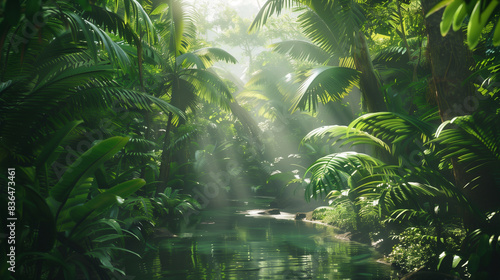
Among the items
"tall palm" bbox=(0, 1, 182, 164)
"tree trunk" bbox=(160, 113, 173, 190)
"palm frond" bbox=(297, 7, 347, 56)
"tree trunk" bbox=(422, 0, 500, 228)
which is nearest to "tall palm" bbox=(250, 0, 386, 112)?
"palm frond" bbox=(297, 7, 347, 56)

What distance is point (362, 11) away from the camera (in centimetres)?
726

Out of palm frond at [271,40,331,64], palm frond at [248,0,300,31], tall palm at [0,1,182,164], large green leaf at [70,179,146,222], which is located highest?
palm frond at [271,40,331,64]

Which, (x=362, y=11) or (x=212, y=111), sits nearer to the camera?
(x=362, y=11)

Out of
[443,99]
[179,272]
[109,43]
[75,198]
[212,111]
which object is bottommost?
[179,272]

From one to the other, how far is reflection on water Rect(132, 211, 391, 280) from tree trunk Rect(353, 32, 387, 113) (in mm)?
2841

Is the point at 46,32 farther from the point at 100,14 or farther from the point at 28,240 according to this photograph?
the point at 28,240

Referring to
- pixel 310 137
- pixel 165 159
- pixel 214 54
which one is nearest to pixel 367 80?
pixel 310 137

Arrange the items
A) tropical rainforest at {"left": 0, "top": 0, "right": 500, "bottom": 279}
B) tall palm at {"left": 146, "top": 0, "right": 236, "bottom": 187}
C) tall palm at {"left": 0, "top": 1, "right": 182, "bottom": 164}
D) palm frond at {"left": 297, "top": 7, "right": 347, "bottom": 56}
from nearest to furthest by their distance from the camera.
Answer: tropical rainforest at {"left": 0, "top": 0, "right": 500, "bottom": 279}
tall palm at {"left": 0, "top": 1, "right": 182, "bottom": 164}
palm frond at {"left": 297, "top": 7, "right": 347, "bottom": 56}
tall palm at {"left": 146, "top": 0, "right": 236, "bottom": 187}

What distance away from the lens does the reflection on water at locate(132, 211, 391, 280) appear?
6051 mm

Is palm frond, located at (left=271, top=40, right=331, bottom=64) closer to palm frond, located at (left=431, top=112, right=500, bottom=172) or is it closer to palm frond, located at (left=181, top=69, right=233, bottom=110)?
palm frond, located at (left=181, top=69, right=233, bottom=110)

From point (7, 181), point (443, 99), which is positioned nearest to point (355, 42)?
point (443, 99)

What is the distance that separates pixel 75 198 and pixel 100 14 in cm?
256

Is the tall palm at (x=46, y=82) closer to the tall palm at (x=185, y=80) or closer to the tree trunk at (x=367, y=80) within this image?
the tree trunk at (x=367, y=80)

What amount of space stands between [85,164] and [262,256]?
4181mm
